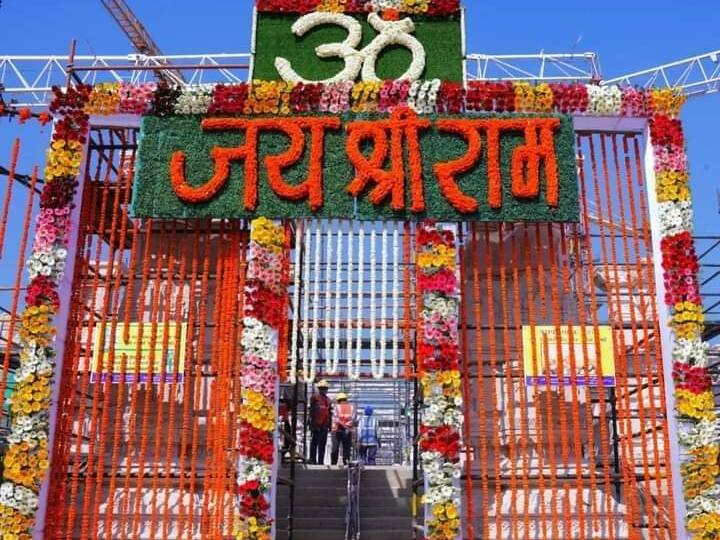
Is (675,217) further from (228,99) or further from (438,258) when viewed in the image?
(228,99)

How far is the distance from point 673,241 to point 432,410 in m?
3.56

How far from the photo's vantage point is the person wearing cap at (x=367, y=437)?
44.1 ft

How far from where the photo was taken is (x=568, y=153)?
9.88 metres

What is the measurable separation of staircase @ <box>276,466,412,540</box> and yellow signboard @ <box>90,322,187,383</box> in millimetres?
2468

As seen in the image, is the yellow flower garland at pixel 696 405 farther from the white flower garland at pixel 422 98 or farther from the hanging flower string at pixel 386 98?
the white flower garland at pixel 422 98

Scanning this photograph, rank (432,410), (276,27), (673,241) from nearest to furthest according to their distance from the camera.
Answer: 1. (432,410)
2. (673,241)
3. (276,27)

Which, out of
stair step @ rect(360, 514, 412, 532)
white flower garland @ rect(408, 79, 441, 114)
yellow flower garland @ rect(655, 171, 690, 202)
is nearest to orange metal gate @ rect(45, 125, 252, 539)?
stair step @ rect(360, 514, 412, 532)

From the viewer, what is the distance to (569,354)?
957 centimetres

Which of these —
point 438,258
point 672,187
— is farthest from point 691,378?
point 438,258

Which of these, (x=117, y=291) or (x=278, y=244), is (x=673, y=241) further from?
(x=117, y=291)

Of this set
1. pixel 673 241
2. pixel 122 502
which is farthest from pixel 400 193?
pixel 122 502

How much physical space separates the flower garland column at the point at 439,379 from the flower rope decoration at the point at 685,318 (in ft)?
8.32

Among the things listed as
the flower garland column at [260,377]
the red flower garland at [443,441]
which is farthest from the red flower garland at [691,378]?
the flower garland column at [260,377]

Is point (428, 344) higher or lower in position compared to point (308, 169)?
lower
